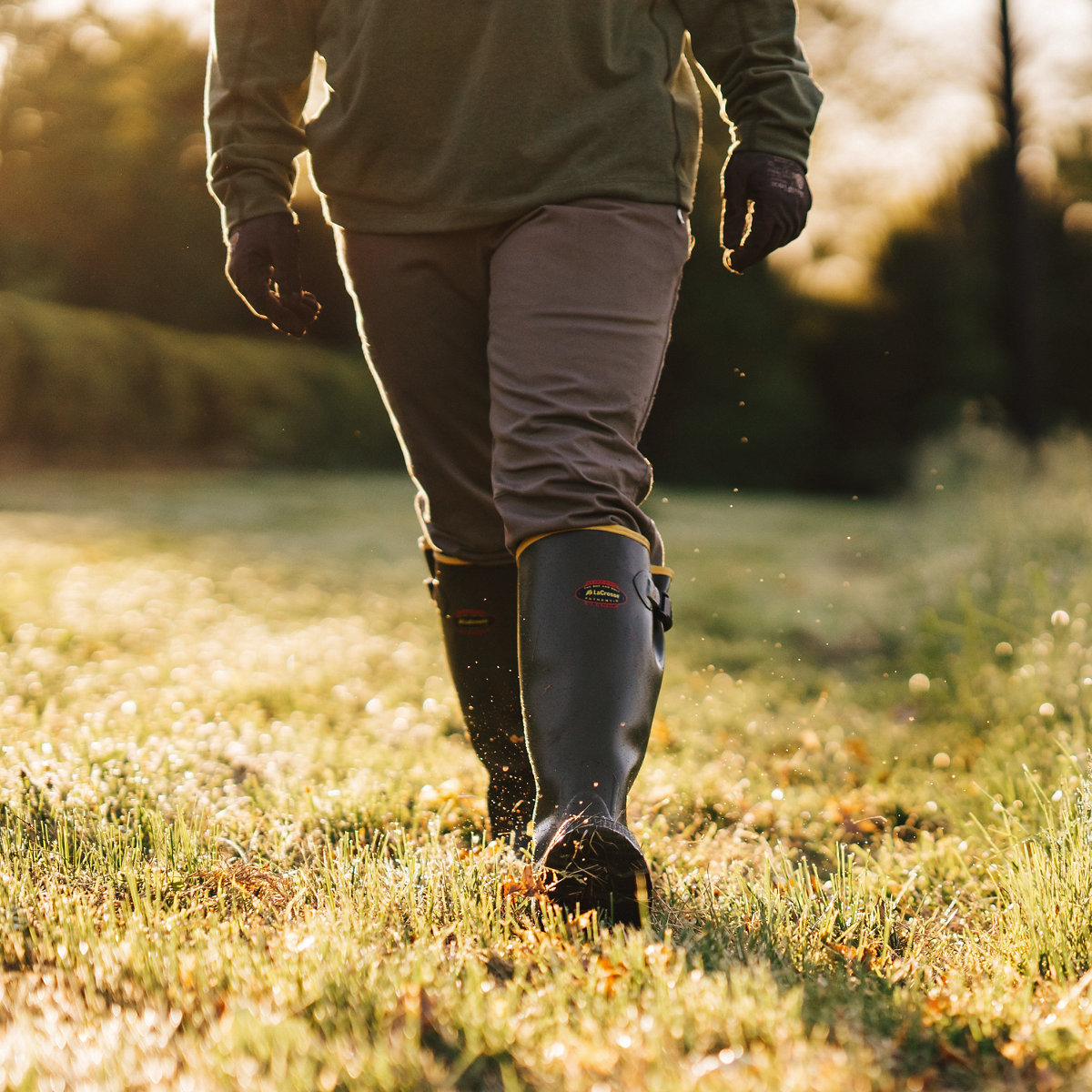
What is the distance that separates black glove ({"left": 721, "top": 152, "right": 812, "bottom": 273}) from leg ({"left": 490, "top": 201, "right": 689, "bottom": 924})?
108mm

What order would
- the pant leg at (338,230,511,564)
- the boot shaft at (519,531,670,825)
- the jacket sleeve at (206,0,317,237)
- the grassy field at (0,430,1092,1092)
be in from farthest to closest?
1. the jacket sleeve at (206,0,317,237)
2. the pant leg at (338,230,511,564)
3. the boot shaft at (519,531,670,825)
4. the grassy field at (0,430,1092,1092)

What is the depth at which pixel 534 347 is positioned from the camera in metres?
1.71

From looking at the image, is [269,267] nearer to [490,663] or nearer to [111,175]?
[490,663]

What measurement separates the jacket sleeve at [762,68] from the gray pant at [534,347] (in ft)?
0.68

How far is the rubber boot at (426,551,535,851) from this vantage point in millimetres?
2090

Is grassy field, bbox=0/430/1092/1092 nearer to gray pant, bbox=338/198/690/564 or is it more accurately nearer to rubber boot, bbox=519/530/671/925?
rubber boot, bbox=519/530/671/925

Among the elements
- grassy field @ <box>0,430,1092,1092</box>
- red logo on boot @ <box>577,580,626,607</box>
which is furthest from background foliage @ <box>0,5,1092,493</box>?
red logo on boot @ <box>577,580,626,607</box>

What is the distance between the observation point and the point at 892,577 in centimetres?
738

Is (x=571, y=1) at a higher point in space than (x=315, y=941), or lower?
higher

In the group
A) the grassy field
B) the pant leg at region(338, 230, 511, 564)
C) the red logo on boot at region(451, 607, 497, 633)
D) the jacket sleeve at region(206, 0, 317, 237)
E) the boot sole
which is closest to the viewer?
the grassy field

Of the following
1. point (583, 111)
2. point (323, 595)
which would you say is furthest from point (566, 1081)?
point (323, 595)

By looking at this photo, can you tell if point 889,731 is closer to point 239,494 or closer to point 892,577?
point 892,577

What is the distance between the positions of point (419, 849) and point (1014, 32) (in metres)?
15.8

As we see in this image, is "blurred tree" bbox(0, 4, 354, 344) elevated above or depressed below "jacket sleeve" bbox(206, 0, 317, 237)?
above
